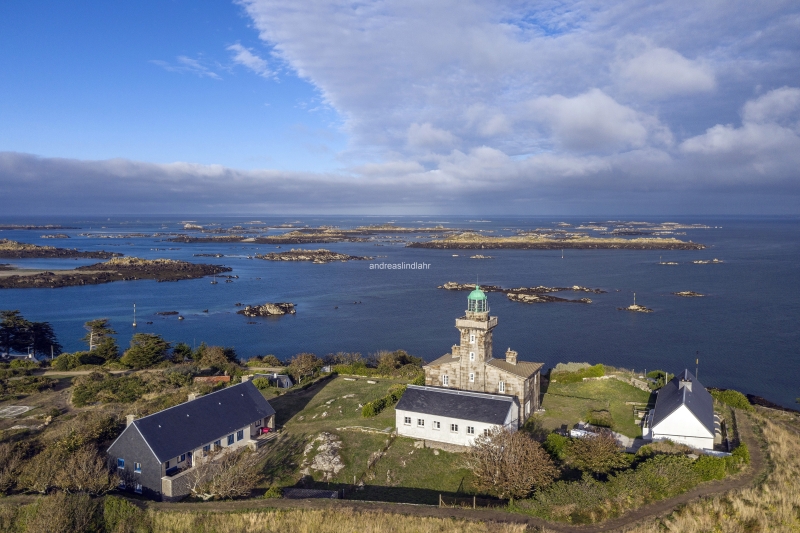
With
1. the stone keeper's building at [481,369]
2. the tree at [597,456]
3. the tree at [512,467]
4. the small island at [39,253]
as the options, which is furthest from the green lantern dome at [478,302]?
the small island at [39,253]

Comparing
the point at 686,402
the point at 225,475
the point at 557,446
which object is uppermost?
the point at 686,402

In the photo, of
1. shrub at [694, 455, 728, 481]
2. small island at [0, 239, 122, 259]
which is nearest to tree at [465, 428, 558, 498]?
shrub at [694, 455, 728, 481]

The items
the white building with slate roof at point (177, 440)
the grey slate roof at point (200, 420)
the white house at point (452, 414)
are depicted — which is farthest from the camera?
the white house at point (452, 414)

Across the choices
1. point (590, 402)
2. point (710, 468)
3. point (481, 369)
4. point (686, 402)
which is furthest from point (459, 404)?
point (710, 468)

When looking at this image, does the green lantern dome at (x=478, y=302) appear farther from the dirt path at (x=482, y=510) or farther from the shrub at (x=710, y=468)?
the dirt path at (x=482, y=510)

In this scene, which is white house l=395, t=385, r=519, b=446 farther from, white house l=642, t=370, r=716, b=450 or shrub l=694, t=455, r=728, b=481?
shrub l=694, t=455, r=728, b=481

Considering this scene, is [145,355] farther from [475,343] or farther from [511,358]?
[511,358]
